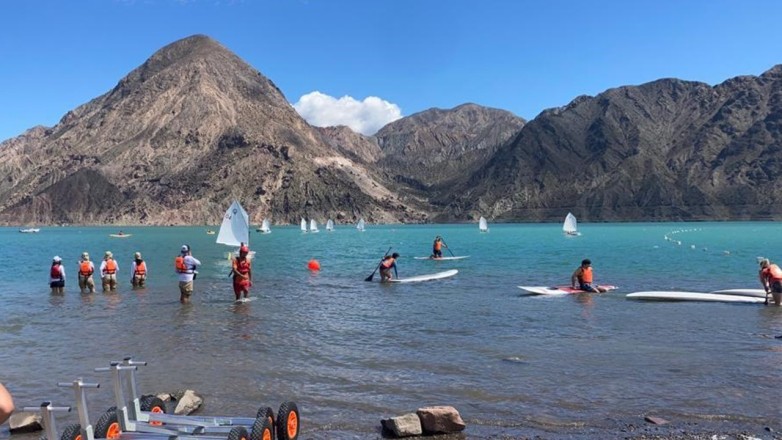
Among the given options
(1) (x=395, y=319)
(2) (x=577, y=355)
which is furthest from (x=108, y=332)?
(2) (x=577, y=355)

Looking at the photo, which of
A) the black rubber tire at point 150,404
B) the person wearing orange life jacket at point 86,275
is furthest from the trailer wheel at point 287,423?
the person wearing orange life jacket at point 86,275

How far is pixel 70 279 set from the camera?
41.5m

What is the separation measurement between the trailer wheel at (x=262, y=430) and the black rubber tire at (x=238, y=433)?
158 mm


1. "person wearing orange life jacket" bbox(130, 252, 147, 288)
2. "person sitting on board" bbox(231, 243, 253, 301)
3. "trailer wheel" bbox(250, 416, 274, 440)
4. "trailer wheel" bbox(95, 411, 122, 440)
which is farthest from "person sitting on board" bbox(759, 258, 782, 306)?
"person wearing orange life jacket" bbox(130, 252, 147, 288)

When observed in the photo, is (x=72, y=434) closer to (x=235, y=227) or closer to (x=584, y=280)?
(x=584, y=280)

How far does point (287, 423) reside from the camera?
390 inches

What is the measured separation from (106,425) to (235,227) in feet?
142

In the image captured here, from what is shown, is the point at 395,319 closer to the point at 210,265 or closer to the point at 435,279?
the point at 435,279

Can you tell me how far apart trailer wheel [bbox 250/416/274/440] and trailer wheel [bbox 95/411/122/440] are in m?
1.90

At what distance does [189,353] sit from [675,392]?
462 inches

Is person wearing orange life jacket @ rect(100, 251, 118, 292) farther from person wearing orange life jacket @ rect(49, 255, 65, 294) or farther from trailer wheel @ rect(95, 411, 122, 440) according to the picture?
trailer wheel @ rect(95, 411, 122, 440)

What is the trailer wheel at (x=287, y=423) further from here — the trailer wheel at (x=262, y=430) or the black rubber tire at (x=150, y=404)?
the black rubber tire at (x=150, y=404)

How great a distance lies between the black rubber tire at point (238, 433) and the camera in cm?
853

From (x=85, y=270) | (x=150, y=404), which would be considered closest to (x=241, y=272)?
(x=85, y=270)
